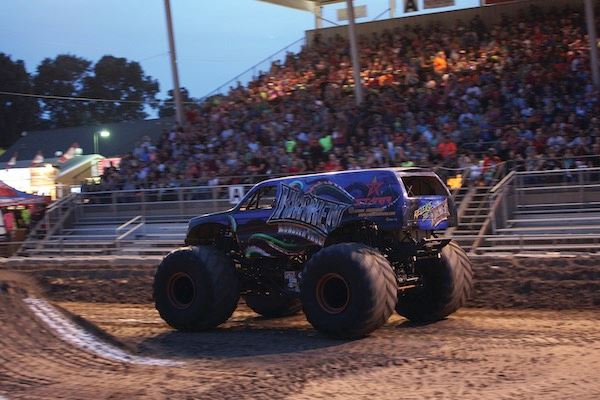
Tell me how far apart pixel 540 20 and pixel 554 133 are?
8.19 m

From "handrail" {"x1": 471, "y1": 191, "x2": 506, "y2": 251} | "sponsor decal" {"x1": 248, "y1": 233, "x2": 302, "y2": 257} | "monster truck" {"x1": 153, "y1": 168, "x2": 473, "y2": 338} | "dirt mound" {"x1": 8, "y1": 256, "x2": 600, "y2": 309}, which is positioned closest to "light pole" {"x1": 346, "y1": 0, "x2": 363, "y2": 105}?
"handrail" {"x1": 471, "y1": 191, "x2": 506, "y2": 251}

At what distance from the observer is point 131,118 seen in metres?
83.9

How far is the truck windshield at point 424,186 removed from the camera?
32.1 feet

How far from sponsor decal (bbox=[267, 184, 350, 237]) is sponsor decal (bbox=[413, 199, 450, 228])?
93 cm

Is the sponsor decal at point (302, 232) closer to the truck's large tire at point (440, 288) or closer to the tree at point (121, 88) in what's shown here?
the truck's large tire at point (440, 288)

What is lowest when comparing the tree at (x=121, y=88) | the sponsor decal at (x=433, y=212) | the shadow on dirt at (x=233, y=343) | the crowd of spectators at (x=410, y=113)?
the shadow on dirt at (x=233, y=343)

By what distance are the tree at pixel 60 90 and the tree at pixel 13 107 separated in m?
4.49

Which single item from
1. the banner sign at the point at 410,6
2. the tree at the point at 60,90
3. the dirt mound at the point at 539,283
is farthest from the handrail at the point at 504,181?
the tree at the point at 60,90

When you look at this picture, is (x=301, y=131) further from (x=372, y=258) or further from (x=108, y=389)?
(x=108, y=389)

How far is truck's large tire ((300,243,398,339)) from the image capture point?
28.8 feet

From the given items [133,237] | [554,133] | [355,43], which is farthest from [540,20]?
[133,237]

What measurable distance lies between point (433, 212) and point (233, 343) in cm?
311

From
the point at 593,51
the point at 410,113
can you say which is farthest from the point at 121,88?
the point at 593,51

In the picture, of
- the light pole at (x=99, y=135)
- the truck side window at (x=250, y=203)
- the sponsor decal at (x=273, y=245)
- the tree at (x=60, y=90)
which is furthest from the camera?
the tree at (x=60, y=90)
